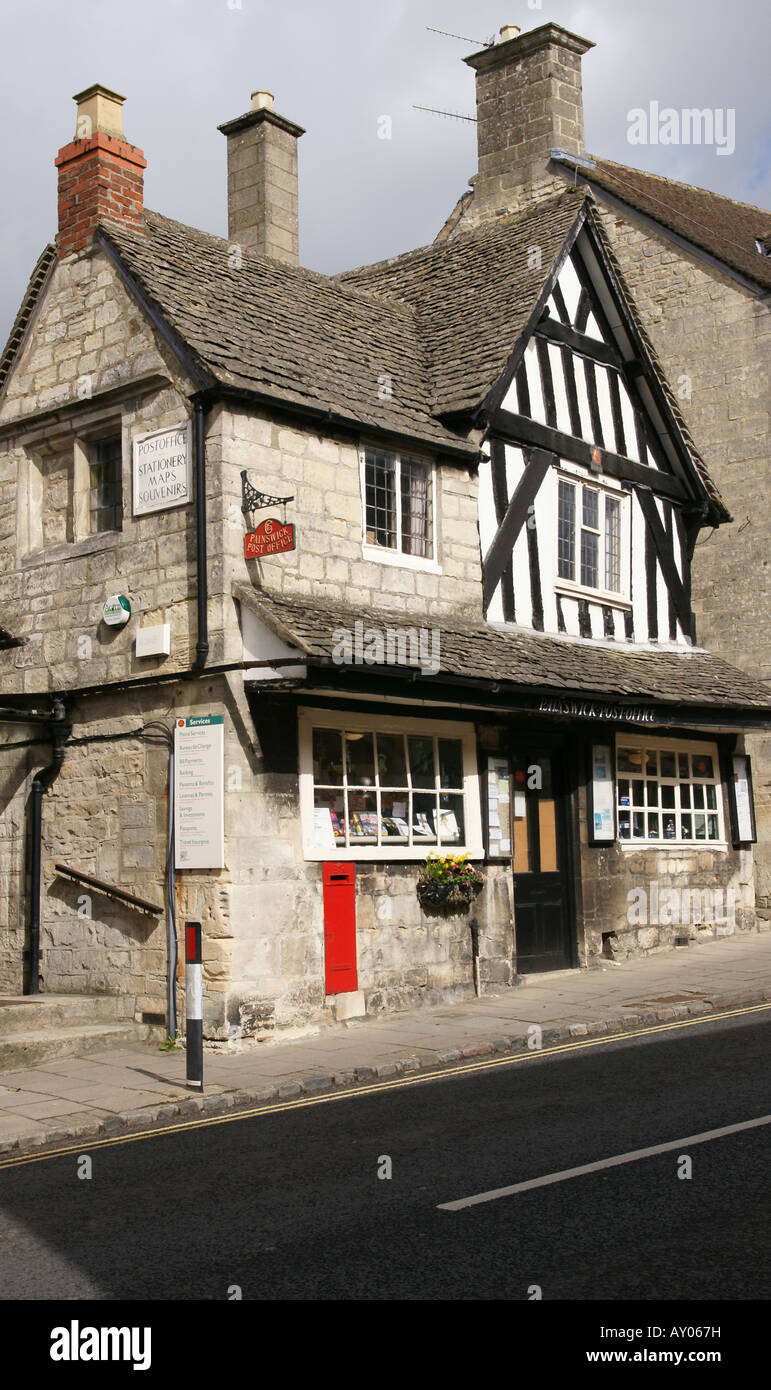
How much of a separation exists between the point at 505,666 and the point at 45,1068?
5669 millimetres

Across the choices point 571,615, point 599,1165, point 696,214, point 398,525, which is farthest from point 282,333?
point 696,214

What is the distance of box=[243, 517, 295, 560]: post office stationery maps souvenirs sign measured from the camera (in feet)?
36.7

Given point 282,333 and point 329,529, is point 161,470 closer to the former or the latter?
point 329,529

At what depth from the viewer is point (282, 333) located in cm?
1384

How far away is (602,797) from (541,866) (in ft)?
3.92

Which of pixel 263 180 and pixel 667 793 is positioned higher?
pixel 263 180

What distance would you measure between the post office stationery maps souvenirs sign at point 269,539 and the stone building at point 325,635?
4cm

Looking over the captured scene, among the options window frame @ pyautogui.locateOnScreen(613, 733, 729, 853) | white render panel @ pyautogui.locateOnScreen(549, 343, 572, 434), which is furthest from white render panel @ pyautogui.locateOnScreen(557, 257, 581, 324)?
window frame @ pyautogui.locateOnScreen(613, 733, 729, 853)

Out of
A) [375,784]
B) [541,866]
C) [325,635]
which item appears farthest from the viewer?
[541,866]

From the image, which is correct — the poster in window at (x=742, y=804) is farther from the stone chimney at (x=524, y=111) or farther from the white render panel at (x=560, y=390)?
the stone chimney at (x=524, y=111)

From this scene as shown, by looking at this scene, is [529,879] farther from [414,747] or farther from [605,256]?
[605,256]

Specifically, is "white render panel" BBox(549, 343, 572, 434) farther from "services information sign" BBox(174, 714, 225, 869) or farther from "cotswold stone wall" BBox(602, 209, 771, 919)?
"services information sign" BBox(174, 714, 225, 869)

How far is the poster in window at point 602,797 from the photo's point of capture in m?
15.2
